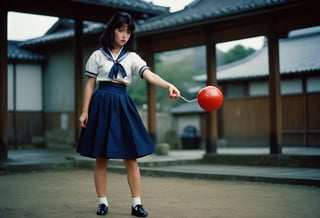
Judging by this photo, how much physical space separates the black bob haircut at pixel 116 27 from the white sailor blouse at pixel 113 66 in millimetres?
64

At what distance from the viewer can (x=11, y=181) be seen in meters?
8.31

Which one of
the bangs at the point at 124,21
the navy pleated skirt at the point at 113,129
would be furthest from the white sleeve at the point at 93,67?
the bangs at the point at 124,21

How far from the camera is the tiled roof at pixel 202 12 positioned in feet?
32.9

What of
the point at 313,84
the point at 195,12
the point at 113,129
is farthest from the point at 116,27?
the point at 313,84

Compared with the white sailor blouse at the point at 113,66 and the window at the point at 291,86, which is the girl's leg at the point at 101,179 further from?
the window at the point at 291,86

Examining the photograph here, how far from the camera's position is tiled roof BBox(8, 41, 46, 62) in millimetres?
16812

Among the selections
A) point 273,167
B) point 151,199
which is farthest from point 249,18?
point 151,199

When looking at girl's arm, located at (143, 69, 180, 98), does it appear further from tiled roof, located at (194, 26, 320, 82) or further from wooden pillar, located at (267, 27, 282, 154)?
tiled roof, located at (194, 26, 320, 82)

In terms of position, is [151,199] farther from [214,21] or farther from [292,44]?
[292,44]

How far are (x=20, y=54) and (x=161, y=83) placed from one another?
45.2 feet

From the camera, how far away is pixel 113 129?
4590 mm

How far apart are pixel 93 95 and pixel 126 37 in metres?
0.67

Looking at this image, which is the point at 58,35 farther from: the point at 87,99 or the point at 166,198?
the point at 87,99

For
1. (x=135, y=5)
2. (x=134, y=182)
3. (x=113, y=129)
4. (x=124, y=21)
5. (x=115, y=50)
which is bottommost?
(x=134, y=182)
